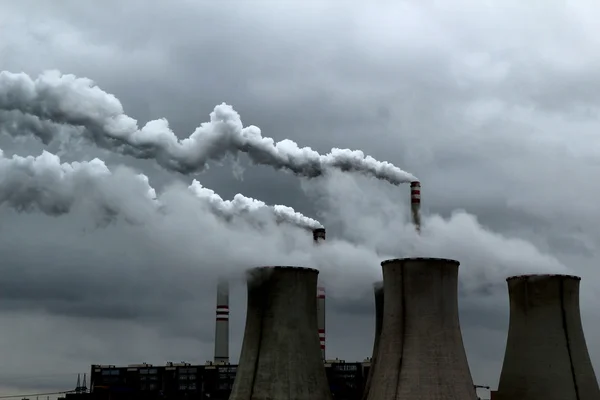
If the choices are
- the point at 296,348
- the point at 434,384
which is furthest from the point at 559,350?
the point at 296,348

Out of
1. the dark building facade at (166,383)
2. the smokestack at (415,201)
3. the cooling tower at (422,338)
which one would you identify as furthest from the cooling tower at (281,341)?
the dark building facade at (166,383)

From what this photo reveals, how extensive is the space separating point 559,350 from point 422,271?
7.58 m

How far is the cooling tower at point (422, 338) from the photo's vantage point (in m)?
23.7

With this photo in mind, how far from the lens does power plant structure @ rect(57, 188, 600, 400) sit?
2412 centimetres

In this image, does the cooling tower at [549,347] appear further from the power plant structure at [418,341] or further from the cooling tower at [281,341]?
the cooling tower at [281,341]

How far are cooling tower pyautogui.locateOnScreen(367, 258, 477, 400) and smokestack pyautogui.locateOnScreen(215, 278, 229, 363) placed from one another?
86.2ft

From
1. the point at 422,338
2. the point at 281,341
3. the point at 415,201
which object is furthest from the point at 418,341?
the point at 415,201

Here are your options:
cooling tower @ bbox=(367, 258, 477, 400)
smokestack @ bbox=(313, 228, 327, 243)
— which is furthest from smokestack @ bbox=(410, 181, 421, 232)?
cooling tower @ bbox=(367, 258, 477, 400)

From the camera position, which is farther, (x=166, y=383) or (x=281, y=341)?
(x=166, y=383)

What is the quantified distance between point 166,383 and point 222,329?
521 cm

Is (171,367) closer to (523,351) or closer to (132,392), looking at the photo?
(132,392)

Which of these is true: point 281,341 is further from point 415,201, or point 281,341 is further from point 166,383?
point 166,383

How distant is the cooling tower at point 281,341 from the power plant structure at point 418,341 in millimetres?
35

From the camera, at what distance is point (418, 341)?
954 inches
